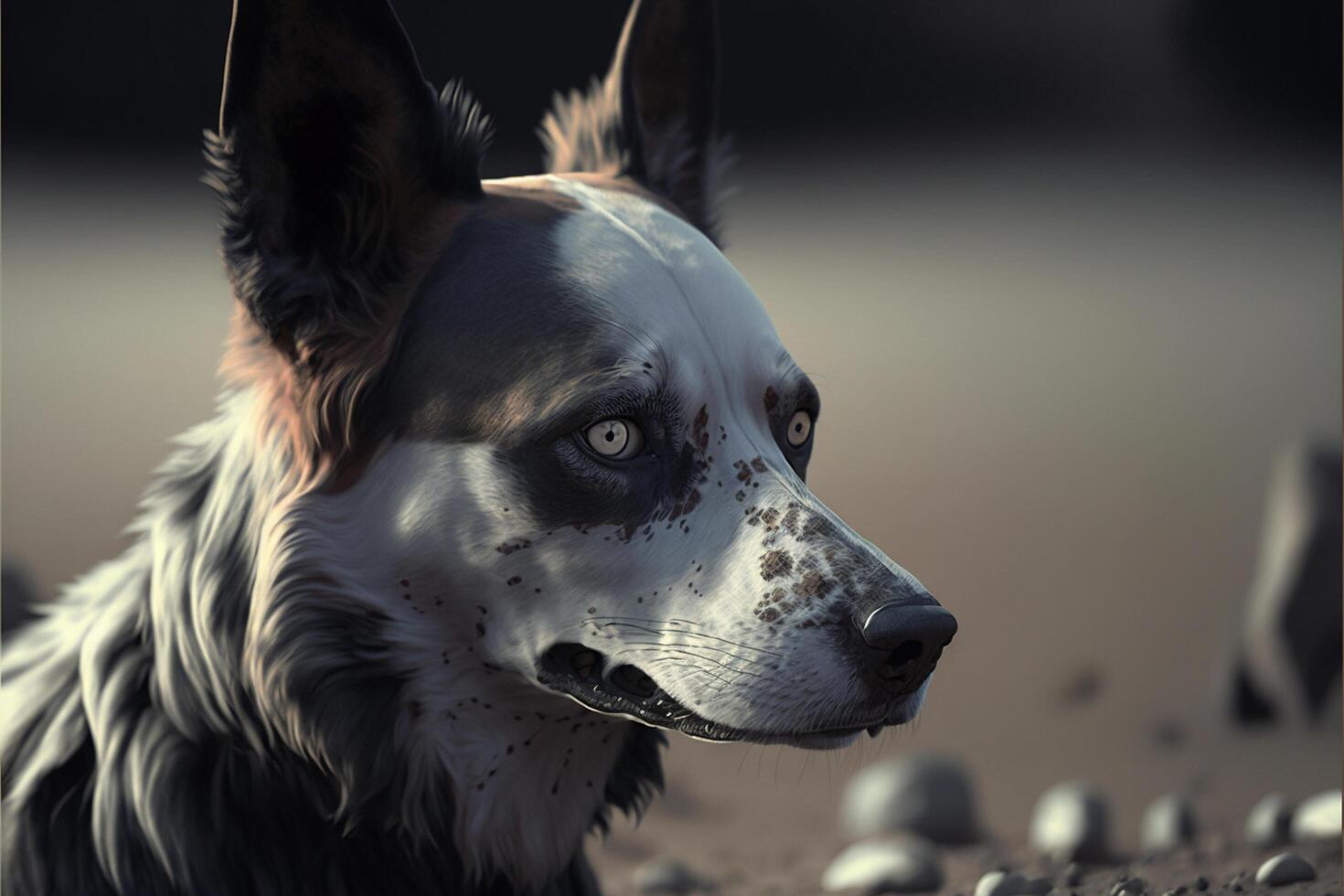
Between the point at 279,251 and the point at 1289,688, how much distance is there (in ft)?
13.2

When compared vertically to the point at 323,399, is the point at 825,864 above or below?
below

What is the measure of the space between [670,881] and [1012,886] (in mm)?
1005

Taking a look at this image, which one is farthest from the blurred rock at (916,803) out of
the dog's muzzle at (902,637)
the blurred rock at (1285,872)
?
the dog's muzzle at (902,637)

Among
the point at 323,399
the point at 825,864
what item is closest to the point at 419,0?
the point at 323,399

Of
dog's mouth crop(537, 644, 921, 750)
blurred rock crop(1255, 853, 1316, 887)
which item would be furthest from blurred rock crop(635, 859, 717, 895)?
dog's mouth crop(537, 644, 921, 750)

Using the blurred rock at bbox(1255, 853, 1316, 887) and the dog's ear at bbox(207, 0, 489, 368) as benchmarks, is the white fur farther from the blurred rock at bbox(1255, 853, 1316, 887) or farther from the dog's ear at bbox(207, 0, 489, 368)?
the blurred rock at bbox(1255, 853, 1316, 887)

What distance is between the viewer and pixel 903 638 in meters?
1.73

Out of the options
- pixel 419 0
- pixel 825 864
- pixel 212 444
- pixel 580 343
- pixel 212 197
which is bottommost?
pixel 825 864

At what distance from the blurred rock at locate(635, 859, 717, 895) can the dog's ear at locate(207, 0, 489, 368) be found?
1972 mm

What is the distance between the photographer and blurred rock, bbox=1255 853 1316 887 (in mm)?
2617

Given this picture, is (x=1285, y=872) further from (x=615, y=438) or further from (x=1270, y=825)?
(x=615, y=438)

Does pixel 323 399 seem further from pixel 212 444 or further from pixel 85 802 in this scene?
pixel 85 802

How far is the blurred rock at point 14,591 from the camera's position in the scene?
3688 mm

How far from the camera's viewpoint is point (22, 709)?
2092mm
